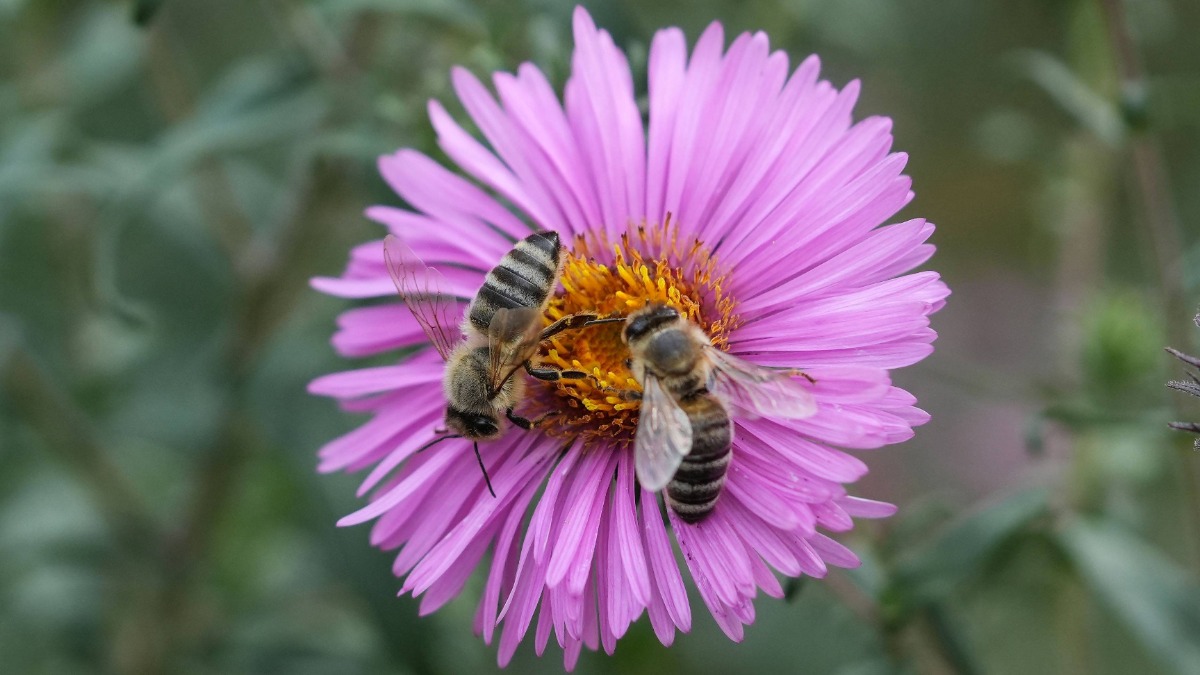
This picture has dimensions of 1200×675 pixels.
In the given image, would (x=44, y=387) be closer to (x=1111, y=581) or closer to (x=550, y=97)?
(x=550, y=97)

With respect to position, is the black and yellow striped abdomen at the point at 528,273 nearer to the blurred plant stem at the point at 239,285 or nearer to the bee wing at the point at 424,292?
the bee wing at the point at 424,292

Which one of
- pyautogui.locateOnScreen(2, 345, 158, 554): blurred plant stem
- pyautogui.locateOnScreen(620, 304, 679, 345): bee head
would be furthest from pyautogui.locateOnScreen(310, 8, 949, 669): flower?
pyautogui.locateOnScreen(2, 345, 158, 554): blurred plant stem

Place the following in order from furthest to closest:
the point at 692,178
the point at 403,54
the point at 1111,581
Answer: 1. the point at 403,54
2. the point at 1111,581
3. the point at 692,178

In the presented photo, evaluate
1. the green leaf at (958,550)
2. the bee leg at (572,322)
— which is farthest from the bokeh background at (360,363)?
the bee leg at (572,322)

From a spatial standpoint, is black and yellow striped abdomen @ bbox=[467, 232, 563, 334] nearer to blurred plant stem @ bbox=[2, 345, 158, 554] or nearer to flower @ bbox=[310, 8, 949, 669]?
flower @ bbox=[310, 8, 949, 669]

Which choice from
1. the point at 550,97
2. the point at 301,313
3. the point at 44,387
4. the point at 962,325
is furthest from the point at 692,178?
the point at 962,325

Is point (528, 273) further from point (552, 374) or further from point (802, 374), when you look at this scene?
point (802, 374)

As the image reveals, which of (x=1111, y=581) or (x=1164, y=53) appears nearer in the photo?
(x=1111, y=581)
